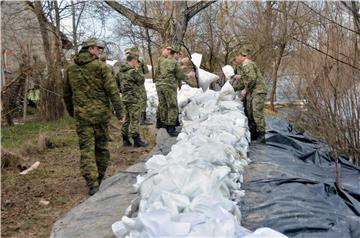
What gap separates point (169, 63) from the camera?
6598 mm

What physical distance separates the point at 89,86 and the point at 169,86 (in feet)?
7.55

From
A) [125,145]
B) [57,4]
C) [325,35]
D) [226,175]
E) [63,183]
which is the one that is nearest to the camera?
[226,175]

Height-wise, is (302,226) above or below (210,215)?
below

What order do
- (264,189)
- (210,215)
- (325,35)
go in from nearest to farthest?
(210,215), (264,189), (325,35)

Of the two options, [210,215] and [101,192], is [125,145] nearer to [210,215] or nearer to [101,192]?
[101,192]

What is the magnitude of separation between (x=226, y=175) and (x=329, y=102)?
2.66 m

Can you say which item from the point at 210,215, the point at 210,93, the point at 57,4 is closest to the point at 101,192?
the point at 210,215

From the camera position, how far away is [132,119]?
22.0ft

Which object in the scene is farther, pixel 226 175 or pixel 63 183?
pixel 63 183

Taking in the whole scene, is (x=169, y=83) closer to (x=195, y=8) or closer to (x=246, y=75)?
(x=246, y=75)

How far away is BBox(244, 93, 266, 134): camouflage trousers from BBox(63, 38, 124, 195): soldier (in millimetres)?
2369

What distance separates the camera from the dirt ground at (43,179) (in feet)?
13.3

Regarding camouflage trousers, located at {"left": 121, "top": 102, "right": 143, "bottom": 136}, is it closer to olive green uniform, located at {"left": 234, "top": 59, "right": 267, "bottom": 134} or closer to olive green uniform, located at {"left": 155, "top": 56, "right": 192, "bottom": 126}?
olive green uniform, located at {"left": 155, "top": 56, "right": 192, "bottom": 126}

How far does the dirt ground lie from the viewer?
4062 millimetres
